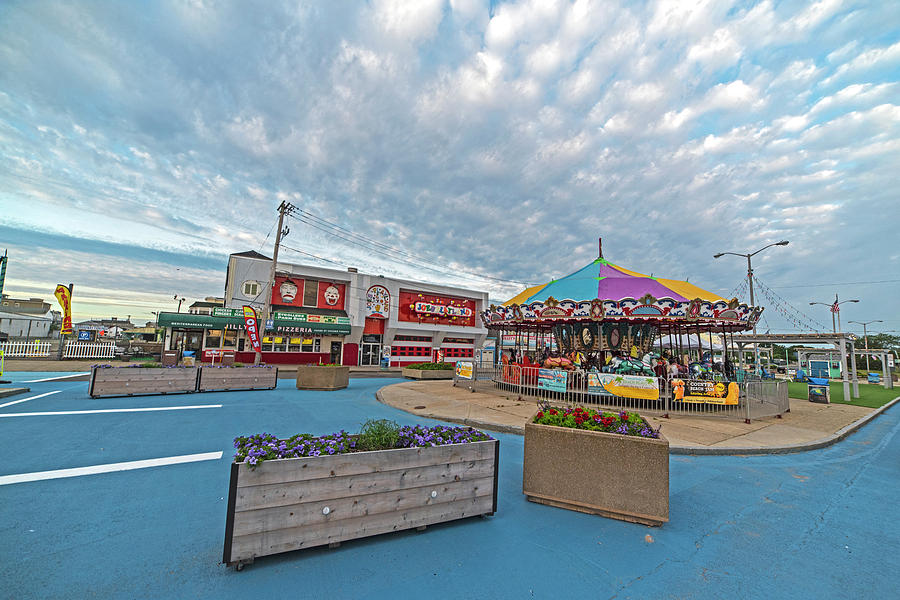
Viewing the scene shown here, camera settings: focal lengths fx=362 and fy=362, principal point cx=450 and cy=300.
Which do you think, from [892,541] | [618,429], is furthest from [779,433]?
[618,429]

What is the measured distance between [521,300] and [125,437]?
15.0 meters

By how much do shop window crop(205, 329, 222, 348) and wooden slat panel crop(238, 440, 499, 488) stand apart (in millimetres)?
29489

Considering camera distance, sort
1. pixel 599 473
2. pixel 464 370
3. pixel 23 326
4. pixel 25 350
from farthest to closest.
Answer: pixel 23 326 < pixel 25 350 < pixel 464 370 < pixel 599 473

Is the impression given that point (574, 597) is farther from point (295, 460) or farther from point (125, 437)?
point (125, 437)

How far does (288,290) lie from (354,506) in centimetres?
2961

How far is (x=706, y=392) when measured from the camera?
37.3 feet

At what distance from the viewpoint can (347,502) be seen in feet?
12.1

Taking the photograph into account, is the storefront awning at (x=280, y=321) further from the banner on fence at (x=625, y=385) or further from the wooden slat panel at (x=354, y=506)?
the wooden slat panel at (x=354, y=506)

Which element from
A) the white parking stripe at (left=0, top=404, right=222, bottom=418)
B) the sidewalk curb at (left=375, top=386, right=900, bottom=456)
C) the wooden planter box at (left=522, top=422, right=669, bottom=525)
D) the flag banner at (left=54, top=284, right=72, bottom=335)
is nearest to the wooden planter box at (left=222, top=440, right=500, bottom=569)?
the wooden planter box at (left=522, top=422, right=669, bottom=525)

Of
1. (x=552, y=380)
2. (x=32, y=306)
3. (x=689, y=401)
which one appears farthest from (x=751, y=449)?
(x=32, y=306)

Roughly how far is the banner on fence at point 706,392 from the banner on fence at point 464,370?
8.96 metres

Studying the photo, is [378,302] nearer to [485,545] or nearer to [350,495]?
[350,495]

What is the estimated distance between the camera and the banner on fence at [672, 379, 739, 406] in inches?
442

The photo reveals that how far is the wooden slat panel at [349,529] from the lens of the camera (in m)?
3.31
